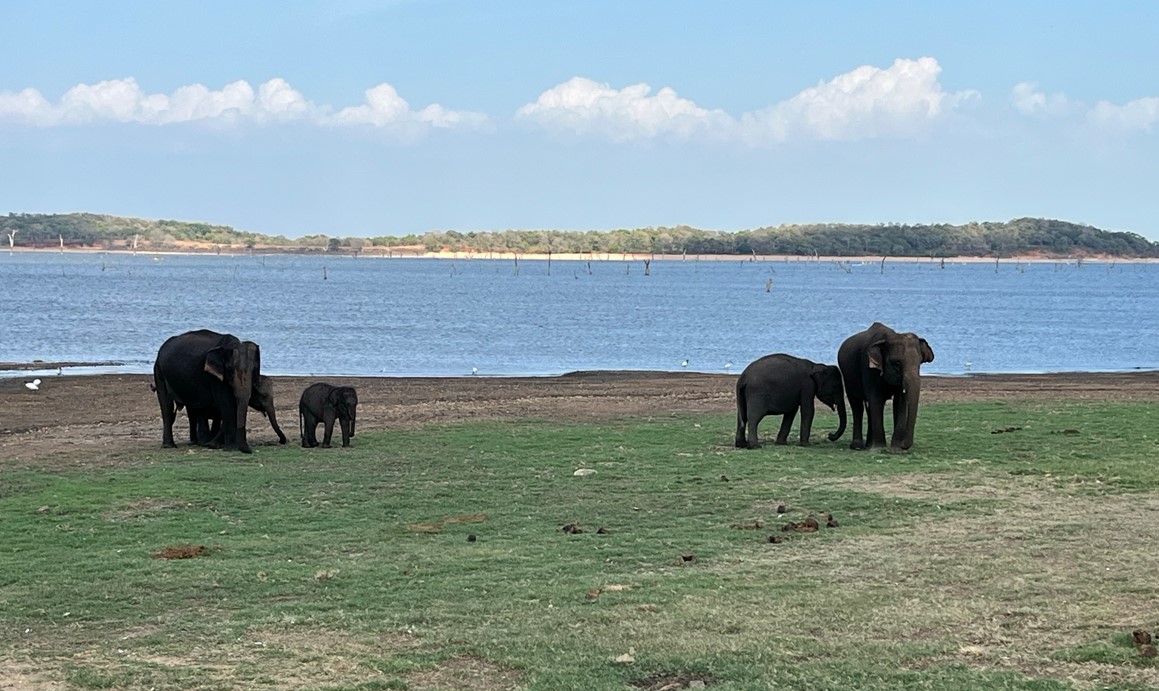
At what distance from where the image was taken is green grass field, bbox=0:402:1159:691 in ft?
29.3

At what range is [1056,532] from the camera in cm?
1313

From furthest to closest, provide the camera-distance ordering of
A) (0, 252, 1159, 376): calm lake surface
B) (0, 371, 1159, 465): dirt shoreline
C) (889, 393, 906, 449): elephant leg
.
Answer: (0, 252, 1159, 376): calm lake surface < (0, 371, 1159, 465): dirt shoreline < (889, 393, 906, 449): elephant leg

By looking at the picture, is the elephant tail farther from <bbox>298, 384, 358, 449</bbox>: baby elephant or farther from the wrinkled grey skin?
the wrinkled grey skin

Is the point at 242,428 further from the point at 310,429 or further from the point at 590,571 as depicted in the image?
the point at 590,571

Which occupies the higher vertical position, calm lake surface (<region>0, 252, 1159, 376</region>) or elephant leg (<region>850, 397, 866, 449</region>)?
elephant leg (<region>850, 397, 866, 449</region>)

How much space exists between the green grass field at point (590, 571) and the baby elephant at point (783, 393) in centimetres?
92

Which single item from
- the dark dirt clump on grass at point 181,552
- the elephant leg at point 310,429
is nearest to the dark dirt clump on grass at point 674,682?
the dark dirt clump on grass at point 181,552

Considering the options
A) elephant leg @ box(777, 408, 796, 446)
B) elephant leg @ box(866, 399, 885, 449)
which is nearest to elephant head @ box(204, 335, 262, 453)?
elephant leg @ box(777, 408, 796, 446)

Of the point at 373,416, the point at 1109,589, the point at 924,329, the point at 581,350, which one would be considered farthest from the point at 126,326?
the point at 1109,589

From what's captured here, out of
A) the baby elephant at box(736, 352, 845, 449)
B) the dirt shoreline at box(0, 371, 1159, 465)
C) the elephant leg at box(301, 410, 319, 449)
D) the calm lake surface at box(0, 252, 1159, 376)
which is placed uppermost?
the baby elephant at box(736, 352, 845, 449)

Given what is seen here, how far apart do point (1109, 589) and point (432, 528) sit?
243 inches

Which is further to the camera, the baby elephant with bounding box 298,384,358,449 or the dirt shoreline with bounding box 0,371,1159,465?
the dirt shoreline with bounding box 0,371,1159,465

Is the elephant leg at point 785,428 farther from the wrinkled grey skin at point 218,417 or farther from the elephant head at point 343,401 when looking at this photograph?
the wrinkled grey skin at point 218,417

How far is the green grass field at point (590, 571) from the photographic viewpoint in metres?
8.92
